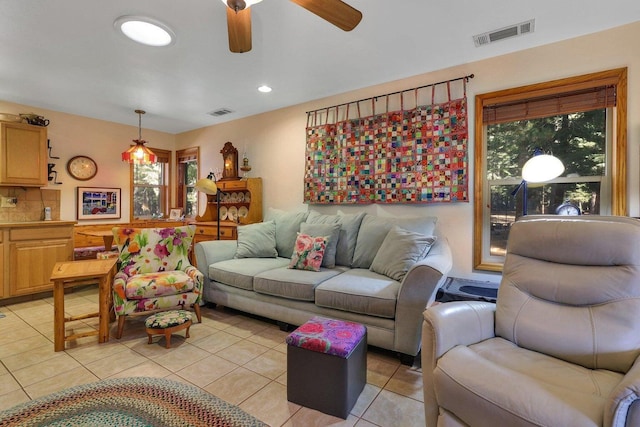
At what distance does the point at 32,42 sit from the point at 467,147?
3.86m

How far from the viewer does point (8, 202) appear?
3.86 m

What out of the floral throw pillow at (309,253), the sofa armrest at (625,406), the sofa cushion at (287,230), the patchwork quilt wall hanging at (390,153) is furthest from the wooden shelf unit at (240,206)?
the sofa armrest at (625,406)

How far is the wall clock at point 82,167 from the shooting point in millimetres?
4426

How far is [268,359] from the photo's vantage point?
7.27ft

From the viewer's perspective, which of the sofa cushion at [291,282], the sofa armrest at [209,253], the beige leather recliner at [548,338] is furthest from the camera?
the sofa armrest at [209,253]

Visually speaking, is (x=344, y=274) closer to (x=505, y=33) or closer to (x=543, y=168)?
(x=543, y=168)

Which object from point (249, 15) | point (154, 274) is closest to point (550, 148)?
point (249, 15)

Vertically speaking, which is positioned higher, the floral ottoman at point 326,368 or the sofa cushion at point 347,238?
the sofa cushion at point 347,238

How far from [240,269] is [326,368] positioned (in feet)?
5.20

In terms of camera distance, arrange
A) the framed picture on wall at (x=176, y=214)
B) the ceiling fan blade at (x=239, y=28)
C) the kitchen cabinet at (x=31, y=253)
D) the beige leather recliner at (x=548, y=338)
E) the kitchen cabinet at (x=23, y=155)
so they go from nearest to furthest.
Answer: the beige leather recliner at (x=548, y=338)
the ceiling fan blade at (x=239, y=28)
the kitchen cabinet at (x=31, y=253)
the kitchen cabinet at (x=23, y=155)
the framed picture on wall at (x=176, y=214)

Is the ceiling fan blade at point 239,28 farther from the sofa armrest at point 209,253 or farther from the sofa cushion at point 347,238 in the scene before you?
the sofa armrest at point 209,253

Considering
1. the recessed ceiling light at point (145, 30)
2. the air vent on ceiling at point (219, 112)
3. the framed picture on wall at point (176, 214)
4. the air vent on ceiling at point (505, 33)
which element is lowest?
the framed picture on wall at point (176, 214)

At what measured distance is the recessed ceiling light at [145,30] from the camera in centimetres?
221

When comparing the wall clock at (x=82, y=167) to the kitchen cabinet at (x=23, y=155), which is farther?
the wall clock at (x=82, y=167)
